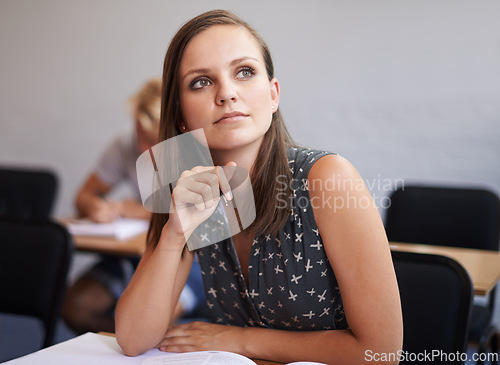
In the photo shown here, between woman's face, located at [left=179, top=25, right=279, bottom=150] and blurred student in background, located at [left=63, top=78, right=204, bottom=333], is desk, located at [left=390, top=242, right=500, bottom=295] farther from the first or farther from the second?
blurred student in background, located at [left=63, top=78, right=204, bottom=333]

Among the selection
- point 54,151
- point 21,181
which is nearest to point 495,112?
point 21,181

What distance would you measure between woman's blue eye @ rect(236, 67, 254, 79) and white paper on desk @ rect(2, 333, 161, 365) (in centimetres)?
56

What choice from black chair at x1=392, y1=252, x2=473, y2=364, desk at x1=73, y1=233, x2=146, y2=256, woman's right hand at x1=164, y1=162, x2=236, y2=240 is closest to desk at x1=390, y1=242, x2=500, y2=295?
black chair at x1=392, y1=252, x2=473, y2=364

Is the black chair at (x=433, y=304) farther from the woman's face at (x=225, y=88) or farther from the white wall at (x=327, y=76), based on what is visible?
the white wall at (x=327, y=76)

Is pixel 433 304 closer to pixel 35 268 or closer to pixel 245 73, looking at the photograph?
pixel 245 73

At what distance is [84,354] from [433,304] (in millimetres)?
725

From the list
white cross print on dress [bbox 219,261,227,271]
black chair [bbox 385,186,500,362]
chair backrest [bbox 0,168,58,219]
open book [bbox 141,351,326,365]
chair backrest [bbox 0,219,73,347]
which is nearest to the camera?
open book [bbox 141,351,326,365]

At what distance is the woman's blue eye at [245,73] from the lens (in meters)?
1.07

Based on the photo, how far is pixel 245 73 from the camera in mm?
1077

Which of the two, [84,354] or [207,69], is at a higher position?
[207,69]

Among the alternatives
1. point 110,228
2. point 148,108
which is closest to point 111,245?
point 110,228

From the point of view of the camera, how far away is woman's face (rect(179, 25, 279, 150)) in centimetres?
104

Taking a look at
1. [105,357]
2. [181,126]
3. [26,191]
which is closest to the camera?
[105,357]

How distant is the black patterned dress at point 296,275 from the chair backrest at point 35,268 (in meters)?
0.69
